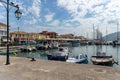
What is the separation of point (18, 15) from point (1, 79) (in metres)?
6.40

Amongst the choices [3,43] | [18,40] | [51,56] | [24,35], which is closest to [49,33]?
[24,35]

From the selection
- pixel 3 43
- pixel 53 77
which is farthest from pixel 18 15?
pixel 3 43

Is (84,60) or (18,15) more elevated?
(18,15)

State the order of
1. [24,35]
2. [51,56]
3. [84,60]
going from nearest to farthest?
[84,60] → [51,56] → [24,35]

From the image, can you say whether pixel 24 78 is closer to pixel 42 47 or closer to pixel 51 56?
pixel 51 56

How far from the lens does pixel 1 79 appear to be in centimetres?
852

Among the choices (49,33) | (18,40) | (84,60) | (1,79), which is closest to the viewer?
(1,79)

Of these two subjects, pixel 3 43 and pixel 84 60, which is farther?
pixel 3 43

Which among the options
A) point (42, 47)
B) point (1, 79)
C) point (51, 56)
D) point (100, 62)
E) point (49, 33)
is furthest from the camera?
point (49, 33)

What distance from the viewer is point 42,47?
231ft

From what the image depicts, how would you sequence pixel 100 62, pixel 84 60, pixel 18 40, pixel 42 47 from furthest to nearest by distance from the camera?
pixel 18 40
pixel 42 47
pixel 84 60
pixel 100 62

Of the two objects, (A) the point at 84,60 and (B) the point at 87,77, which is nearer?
(B) the point at 87,77

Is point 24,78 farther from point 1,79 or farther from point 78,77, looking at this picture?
point 78,77

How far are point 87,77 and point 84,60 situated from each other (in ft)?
68.6
